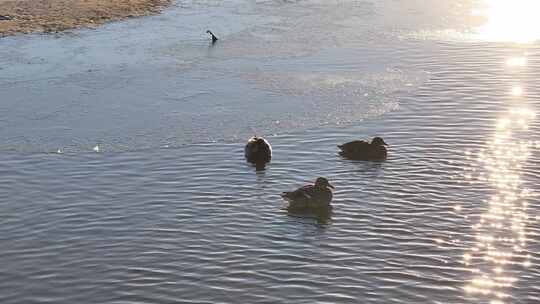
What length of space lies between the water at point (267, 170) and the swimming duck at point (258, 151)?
352 millimetres

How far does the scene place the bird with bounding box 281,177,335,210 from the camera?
14.6m

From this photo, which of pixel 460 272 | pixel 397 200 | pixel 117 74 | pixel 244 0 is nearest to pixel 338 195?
pixel 397 200

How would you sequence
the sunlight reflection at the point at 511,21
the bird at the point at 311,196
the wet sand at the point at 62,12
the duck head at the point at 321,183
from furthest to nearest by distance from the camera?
1. the wet sand at the point at 62,12
2. the sunlight reflection at the point at 511,21
3. the duck head at the point at 321,183
4. the bird at the point at 311,196

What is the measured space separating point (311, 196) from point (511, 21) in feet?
67.4

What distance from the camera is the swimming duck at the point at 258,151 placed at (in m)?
17.1

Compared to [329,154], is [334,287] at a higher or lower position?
lower

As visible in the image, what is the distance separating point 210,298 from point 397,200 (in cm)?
478

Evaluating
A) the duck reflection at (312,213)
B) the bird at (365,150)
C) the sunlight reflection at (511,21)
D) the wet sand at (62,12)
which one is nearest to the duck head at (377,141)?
the bird at (365,150)

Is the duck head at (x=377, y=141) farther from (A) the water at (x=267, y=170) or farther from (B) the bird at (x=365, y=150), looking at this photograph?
(A) the water at (x=267, y=170)

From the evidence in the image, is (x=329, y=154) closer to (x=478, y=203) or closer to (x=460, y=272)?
(x=478, y=203)

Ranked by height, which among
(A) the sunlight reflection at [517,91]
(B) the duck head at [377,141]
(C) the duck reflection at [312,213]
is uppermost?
(A) the sunlight reflection at [517,91]

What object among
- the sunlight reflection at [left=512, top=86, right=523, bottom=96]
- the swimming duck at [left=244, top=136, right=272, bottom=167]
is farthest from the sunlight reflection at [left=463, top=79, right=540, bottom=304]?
the swimming duck at [left=244, top=136, right=272, bottom=167]

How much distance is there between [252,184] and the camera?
16.3 metres

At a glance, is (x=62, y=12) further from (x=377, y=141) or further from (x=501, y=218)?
(x=501, y=218)
